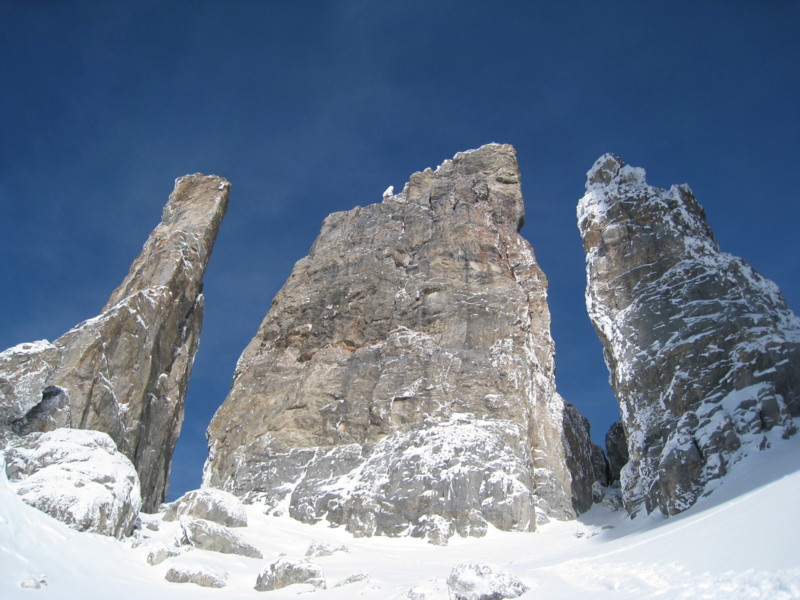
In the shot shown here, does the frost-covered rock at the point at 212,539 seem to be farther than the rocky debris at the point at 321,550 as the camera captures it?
No

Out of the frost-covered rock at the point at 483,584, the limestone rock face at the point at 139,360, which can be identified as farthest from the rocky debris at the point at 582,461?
the frost-covered rock at the point at 483,584

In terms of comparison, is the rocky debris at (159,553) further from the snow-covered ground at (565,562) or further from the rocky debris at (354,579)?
the rocky debris at (354,579)

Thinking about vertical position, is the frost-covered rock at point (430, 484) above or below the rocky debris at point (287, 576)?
above

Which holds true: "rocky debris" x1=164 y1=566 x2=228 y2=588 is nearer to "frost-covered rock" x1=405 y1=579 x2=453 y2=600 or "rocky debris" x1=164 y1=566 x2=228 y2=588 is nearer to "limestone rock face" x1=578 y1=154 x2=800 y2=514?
"frost-covered rock" x1=405 y1=579 x2=453 y2=600

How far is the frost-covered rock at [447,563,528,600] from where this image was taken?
472 inches

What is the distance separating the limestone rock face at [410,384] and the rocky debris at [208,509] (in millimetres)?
6364

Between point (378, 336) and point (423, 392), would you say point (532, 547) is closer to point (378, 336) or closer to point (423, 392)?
point (423, 392)

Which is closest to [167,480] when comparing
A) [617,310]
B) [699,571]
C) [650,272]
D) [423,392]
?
[423,392]

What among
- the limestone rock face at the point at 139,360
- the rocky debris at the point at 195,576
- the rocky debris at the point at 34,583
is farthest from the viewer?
the limestone rock face at the point at 139,360

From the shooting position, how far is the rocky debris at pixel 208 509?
82.5 feet

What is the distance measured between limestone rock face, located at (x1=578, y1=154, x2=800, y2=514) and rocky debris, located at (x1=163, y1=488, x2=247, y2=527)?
54.7ft

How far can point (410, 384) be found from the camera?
37.4 meters

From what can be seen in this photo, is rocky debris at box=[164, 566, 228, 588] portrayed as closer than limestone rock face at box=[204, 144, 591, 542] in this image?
Yes

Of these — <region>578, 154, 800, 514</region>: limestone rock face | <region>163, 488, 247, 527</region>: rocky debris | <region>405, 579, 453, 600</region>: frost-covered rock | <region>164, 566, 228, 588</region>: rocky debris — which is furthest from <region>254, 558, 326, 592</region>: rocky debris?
<region>578, 154, 800, 514</region>: limestone rock face
